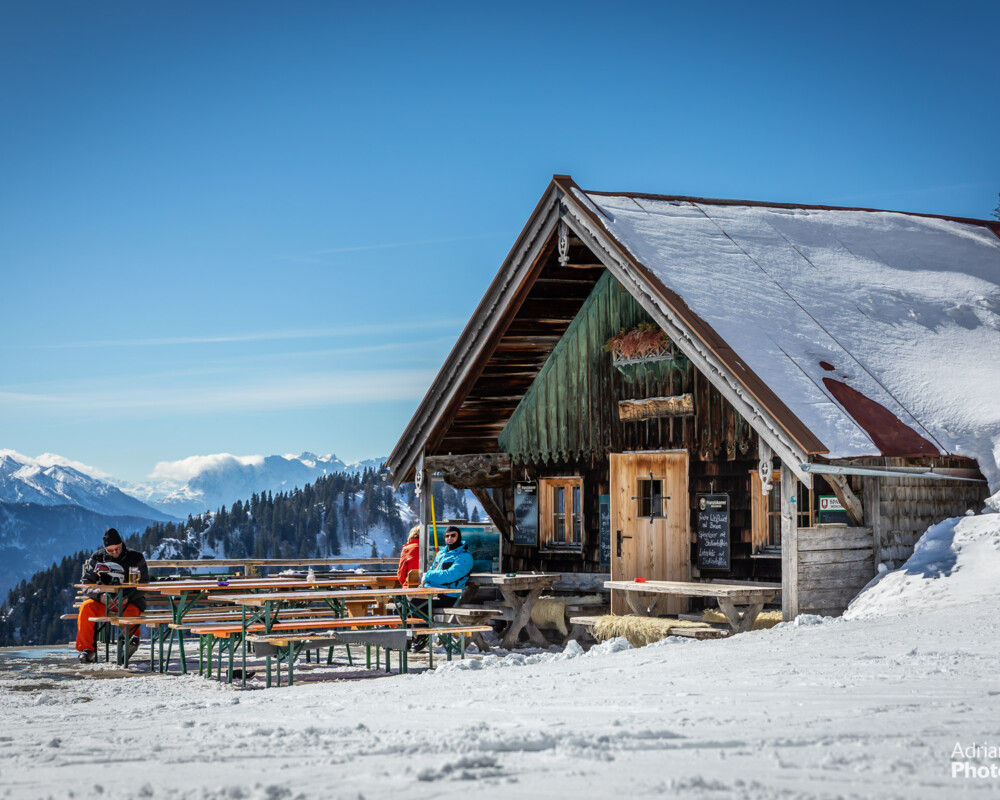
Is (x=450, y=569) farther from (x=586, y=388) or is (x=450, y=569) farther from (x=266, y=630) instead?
(x=586, y=388)

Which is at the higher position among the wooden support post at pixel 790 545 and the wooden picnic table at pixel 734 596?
the wooden support post at pixel 790 545

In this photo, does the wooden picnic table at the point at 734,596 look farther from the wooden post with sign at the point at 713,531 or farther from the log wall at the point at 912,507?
the wooden post with sign at the point at 713,531

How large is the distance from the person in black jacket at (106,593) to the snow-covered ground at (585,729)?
3556 mm

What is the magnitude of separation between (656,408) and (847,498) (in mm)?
3351

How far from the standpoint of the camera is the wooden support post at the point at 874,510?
12.9 metres

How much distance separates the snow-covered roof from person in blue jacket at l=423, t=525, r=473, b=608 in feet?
13.6

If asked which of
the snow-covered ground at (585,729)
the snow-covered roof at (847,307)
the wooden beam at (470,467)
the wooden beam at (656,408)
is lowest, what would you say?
the snow-covered ground at (585,729)

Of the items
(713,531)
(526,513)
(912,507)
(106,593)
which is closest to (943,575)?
(912,507)

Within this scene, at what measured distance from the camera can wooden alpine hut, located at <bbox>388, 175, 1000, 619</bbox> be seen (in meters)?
12.6

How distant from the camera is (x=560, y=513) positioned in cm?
1772

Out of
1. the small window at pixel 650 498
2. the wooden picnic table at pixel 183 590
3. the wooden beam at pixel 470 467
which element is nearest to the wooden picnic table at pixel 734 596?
the small window at pixel 650 498

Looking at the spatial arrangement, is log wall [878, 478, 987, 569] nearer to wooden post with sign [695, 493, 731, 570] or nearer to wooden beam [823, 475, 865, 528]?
wooden beam [823, 475, 865, 528]

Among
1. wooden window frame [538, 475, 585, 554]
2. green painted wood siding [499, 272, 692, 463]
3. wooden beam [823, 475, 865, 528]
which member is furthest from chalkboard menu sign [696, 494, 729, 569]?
wooden window frame [538, 475, 585, 554]

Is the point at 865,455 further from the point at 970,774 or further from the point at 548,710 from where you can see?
the point at 970,774
